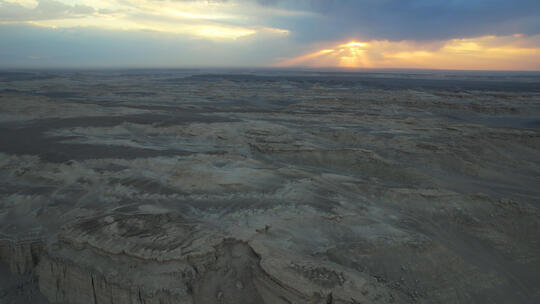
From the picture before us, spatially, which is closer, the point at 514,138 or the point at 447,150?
the point at 447,150

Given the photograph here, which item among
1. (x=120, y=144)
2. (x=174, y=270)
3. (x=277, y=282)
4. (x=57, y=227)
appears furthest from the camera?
(x=120, y=144)

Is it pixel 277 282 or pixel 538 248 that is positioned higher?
pixel 277 282

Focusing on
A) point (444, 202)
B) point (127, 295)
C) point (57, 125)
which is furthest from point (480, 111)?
point (57, 125)

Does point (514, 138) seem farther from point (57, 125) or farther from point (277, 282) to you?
point (57, 125)

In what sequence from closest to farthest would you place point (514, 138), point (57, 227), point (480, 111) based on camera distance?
point (57, 227), point (514, 138), point (480, 111)

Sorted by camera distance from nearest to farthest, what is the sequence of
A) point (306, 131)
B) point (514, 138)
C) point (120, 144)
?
point (120, 144) → point (514, 138) → point (306, 131)

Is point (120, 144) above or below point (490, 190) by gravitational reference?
above

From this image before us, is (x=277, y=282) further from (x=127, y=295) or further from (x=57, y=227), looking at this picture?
(x=57, y=227)

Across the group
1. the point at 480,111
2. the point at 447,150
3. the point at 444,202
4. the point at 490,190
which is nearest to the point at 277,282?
the point at 444,202

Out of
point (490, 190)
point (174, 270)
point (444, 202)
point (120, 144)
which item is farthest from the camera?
point (120, 144)
